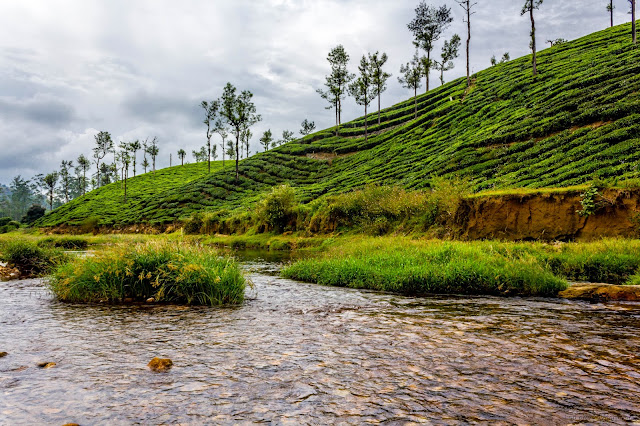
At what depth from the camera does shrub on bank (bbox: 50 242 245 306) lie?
10.2m

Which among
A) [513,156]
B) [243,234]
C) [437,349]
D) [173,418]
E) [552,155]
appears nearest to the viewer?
[173,418]

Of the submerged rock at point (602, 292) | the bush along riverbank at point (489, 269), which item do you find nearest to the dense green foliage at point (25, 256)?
the bush along riverbank at point (489, 269)

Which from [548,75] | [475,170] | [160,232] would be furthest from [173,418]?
[548,75]

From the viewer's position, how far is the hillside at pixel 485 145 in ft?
93.1

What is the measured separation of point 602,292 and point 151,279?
43.3 feet

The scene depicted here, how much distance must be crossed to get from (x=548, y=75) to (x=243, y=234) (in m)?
51.4

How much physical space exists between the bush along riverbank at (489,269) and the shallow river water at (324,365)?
251cm

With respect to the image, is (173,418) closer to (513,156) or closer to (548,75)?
(513,156)

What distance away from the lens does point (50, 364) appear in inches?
215

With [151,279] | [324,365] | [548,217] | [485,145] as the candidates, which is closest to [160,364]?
[324,365]

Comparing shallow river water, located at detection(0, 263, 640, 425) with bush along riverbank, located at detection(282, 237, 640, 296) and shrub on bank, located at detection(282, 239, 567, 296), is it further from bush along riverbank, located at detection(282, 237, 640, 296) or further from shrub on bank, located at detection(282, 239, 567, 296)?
bush along riverbank, located at detection(282, 237, 640, 296)

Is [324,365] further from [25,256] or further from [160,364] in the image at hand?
[25,256]

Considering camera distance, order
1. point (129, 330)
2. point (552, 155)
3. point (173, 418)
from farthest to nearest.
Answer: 1. point (552, 155)
2. point (129, 330)
3. point (173, 418)

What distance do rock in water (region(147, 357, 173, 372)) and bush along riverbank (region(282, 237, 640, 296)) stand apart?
8.80m
